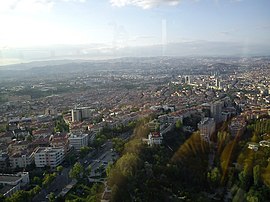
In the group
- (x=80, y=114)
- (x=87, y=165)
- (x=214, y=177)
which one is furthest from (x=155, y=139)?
(x=80, y=114)

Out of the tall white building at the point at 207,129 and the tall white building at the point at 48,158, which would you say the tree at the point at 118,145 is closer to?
the tall white building at the point at 48,158

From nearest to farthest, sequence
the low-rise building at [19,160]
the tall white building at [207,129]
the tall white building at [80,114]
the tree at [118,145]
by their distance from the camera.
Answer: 1. the low-rise building at [19,160]
2. the tree at [118,145]
3. the tall white building at [207,129]
4. the tall white building at [80,114]

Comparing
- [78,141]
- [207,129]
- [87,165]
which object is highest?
[207,129]

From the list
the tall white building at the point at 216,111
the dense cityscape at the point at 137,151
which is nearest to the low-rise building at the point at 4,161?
the dense cityscape at the point at 137,151

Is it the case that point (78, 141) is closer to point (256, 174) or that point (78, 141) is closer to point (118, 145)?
point (118, 145)

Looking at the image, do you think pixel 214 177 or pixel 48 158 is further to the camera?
pixel 48 158

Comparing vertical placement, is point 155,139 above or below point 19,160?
above

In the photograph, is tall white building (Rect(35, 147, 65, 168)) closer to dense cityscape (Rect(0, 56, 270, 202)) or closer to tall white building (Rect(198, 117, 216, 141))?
dense cityscape (Rect(0, 56, 270, 202))

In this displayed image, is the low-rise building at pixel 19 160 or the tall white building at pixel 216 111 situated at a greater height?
the tall white building at pixel 216 111

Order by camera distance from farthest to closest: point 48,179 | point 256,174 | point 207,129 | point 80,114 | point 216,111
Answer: point 80,114 < point 216,111 < point 207,129 < point 48,179 < point 256,174

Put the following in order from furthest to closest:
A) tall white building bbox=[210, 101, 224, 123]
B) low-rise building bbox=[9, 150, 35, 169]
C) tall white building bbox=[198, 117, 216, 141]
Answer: tall white building bbox=[210, 101, 224, 123], tall white building bbox=[198, 117, 216, 141], low-rise building bbox=[9, 150, 35, 169]

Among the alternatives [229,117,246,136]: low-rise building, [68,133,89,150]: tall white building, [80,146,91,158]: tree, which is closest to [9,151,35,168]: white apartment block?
[80,146,91,158]: tree

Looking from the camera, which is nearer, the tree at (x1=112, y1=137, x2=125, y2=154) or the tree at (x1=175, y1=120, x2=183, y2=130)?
the tree at (x1=112, y1=137, x2=125, y2=154)
